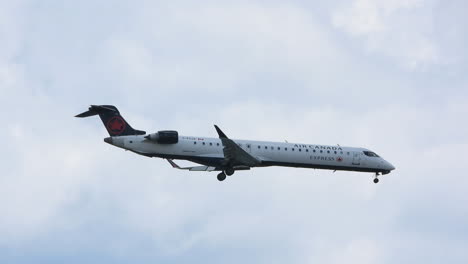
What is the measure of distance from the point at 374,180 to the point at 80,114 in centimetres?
1996

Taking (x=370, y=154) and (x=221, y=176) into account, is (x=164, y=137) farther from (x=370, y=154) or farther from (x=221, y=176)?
(x=370, y=154)

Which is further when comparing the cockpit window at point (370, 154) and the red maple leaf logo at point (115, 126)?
the cockpit window at point (370, 154)

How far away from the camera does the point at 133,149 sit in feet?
203

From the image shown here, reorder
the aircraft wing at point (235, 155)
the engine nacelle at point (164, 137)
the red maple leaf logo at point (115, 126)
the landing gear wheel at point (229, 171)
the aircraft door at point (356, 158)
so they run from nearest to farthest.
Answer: the aircraft wing at point (235, 155)
the engine nacelle at point (164, 137)
the red maple leaf logo at point (115, 126)
the landing gear wheel at point (229, 171)
the aircraft door at point (356, 158)

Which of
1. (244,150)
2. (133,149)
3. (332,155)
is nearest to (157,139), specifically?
(133,149)

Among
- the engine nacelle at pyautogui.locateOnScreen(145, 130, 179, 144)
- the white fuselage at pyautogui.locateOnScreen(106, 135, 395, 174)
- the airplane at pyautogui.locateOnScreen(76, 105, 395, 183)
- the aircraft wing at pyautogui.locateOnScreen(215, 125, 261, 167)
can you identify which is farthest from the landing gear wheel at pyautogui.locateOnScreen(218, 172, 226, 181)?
the engine nacelle at pyautogui.locateOnScreen(145, 130, 179, 144)

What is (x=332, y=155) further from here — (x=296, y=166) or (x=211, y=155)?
Answer: (x=211, y=155)

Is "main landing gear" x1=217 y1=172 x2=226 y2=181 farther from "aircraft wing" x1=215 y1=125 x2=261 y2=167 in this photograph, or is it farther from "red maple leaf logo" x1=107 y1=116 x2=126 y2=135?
"red maple leaf logo" x1=107 y1=116 x2=126 y2=135

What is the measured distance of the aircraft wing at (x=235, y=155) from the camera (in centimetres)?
6131

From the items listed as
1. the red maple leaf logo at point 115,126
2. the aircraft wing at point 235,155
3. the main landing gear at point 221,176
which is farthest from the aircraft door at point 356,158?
the red maple leaf logo at point 115,126

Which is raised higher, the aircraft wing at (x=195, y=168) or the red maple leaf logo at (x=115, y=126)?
the red maple leaf logo at (x=115, y=126)

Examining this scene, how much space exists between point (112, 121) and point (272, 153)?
1017 centimetres

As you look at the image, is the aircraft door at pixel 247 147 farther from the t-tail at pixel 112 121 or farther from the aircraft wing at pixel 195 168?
the t-tail at pixel 112 121

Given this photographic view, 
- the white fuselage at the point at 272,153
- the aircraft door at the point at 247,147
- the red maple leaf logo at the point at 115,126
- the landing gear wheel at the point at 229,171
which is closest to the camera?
the white fuselage at the point at 272,153
